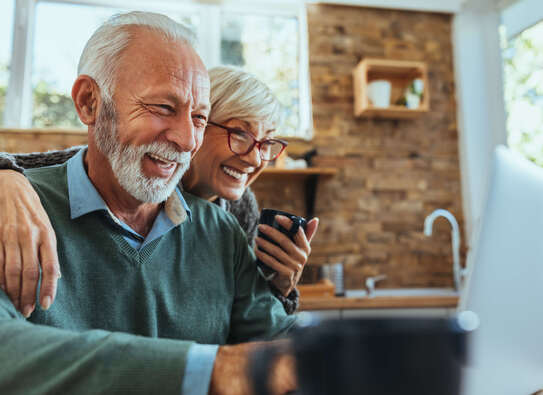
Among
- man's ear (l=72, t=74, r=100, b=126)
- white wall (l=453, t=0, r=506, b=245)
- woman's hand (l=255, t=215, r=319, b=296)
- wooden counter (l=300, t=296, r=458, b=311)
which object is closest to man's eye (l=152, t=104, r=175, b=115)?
man's ear (l=72, t=74, r=100, b=126)

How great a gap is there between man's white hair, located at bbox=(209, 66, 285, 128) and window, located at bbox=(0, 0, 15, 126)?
2354mm

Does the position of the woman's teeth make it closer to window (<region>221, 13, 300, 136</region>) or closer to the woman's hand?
the woman's hand

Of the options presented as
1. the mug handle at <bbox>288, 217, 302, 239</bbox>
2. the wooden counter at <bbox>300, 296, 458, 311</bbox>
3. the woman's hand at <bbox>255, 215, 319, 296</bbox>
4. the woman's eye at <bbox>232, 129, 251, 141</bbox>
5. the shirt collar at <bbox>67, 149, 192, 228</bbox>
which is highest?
the woman's eye at <bbox>232, 129, 251, 141</bbox>

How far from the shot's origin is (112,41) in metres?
0.84

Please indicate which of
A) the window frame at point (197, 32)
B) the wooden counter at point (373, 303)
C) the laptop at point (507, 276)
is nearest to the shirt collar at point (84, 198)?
the laptop at point (507, 276)

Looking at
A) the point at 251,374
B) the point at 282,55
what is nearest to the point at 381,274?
the point at 282,55

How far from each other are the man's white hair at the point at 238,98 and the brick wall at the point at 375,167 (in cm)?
Result: 183

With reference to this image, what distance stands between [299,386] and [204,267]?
0.64 meters

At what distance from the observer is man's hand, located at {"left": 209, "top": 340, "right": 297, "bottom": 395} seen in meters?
0.38

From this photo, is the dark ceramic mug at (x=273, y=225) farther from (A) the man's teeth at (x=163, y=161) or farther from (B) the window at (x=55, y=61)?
(B) the window at (x=55, y=61)

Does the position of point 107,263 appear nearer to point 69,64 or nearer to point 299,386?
point 299,386

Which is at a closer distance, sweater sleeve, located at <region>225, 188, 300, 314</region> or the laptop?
the laptop

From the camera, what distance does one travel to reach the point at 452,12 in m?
3.49

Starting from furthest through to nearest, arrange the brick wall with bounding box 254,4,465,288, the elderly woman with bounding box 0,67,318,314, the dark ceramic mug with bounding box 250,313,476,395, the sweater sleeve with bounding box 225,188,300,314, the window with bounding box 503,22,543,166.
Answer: the brick wall with bounding box 254,4,465,288, the window with bounding box 503,22,543,166, the sweater sleeve with bounding box 225,188,300,314, the elderly woman with bounding box 0,67,318,314, the dark ceramic mug with bounding box 250,313,476,395
